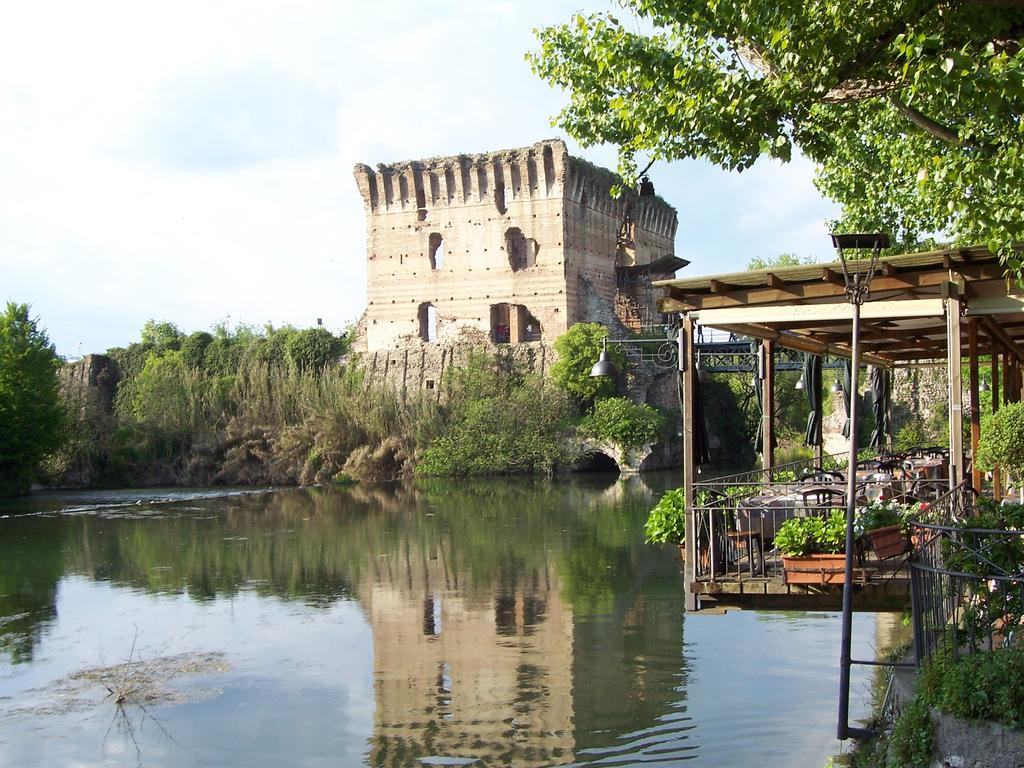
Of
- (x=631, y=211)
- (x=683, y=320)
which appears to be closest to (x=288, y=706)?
(x=683, y=320)

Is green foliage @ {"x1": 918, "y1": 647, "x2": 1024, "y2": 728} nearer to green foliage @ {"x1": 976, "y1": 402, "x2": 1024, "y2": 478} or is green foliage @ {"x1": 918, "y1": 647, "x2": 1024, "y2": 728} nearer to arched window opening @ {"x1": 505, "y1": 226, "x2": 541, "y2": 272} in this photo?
green foliage @ {"x1": 976, "y1": 402, "x2": 1024, "y2": 478}

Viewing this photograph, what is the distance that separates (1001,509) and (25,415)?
33.7 m

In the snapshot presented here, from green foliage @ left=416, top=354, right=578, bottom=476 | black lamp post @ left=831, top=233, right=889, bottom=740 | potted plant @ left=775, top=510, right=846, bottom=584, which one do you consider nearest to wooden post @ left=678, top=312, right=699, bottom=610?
potted plant @ left=775, top=510, right=846, bottom=584

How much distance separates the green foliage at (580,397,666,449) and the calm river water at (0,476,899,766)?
16582mm

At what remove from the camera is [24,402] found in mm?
35000

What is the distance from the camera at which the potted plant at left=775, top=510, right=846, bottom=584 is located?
7387 millimetres

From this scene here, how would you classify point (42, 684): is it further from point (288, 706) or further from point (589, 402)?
point (589, 402)

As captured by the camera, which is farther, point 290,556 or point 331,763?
point 290,556

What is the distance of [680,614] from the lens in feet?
44.0

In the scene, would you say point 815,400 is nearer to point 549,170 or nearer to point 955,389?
point 955,389

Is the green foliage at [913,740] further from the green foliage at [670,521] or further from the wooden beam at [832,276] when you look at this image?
the wooden beam at [832,276]

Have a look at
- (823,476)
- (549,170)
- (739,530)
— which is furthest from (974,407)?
(549,170)

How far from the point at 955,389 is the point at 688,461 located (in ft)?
6.51

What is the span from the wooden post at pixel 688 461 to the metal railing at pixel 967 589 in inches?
76.1
